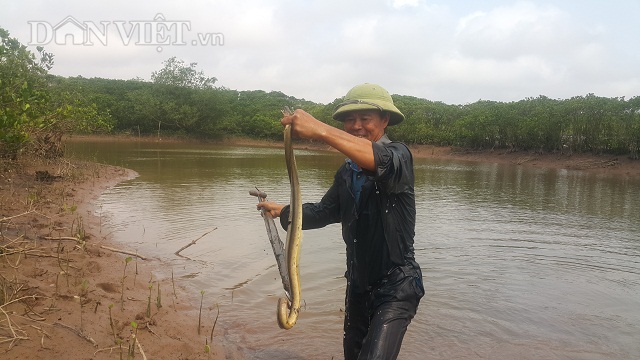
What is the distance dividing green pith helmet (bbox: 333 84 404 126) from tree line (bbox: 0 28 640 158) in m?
8.61

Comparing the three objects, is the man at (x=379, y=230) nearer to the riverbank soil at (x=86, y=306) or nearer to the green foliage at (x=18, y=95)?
the riverbank soil at (x=86, y=306)

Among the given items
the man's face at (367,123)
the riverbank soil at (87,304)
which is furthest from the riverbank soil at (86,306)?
the man's face at (367,123)

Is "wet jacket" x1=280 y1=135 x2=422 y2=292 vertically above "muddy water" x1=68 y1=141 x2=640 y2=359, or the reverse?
"wet jacket" x1=280 y1=135 x2=422 y2=292

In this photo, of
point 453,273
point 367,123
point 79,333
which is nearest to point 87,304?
point 79,333

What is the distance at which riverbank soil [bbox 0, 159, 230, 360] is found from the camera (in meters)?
3.78

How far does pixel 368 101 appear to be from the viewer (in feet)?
9.59

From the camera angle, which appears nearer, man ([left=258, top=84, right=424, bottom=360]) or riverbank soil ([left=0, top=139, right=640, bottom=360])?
man ([left=258, top=84, right=424, bottom=360])

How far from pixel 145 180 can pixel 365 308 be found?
15.8 m

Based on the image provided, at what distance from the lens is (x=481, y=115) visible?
147 feet

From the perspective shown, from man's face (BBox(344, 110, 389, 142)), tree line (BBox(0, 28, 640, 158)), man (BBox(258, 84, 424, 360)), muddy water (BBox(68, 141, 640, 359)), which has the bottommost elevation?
muddy water (BBox(68, 141, 640, 359))

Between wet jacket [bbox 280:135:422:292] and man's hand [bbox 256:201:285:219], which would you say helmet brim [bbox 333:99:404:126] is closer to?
wet jacket [bbox 280:135:422:292]

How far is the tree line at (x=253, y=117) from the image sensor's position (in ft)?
56.5

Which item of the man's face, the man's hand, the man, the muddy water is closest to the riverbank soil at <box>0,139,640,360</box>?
the muddy water

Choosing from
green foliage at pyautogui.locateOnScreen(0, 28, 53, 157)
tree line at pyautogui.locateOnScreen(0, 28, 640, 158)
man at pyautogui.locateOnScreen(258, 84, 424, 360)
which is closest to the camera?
man at pyautogui.locateOnScreen(258, 84, 424, 360)
